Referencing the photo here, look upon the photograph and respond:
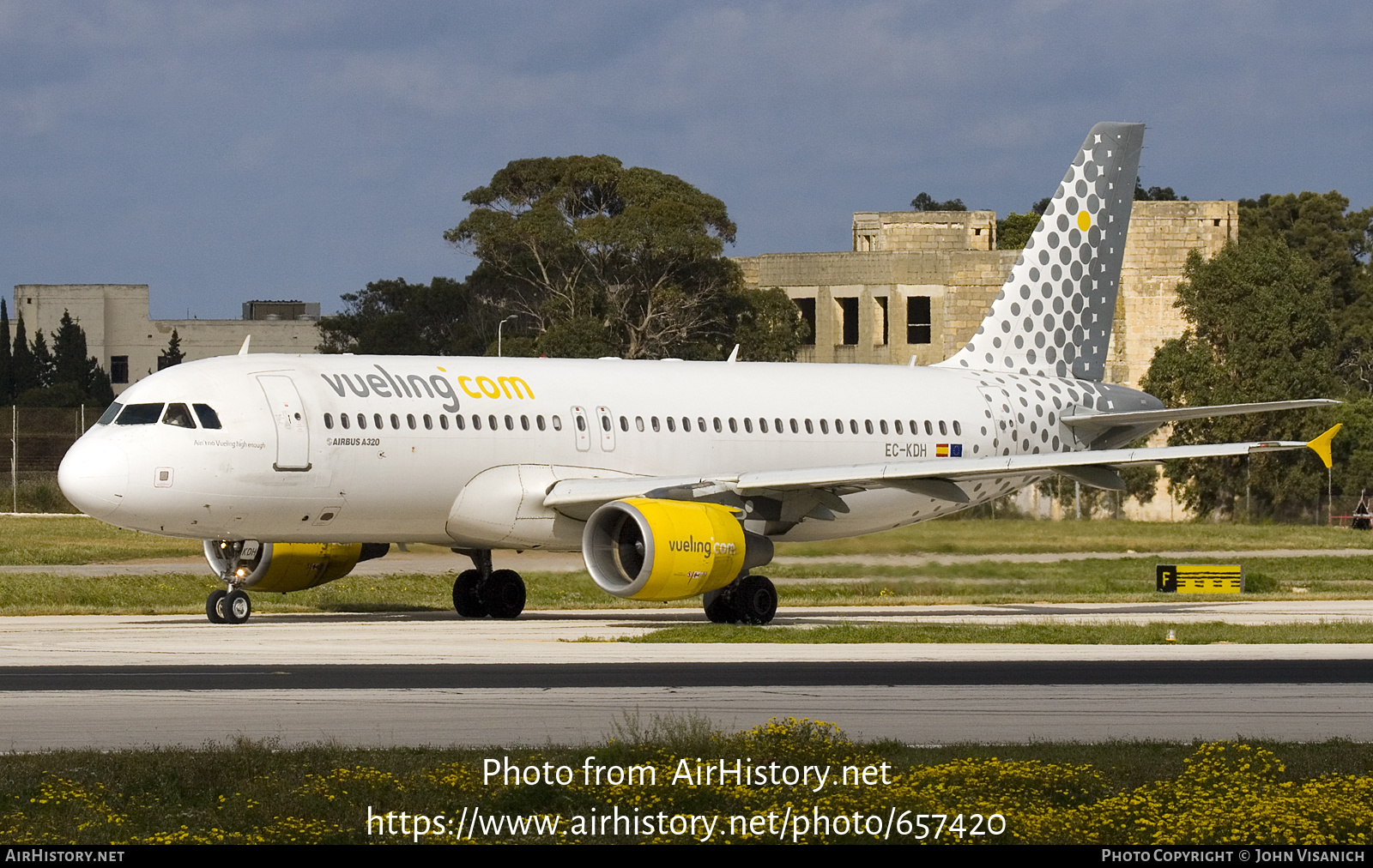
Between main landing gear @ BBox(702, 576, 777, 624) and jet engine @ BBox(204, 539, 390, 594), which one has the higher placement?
jet engine @ BBox(204, 539, 390, 594)

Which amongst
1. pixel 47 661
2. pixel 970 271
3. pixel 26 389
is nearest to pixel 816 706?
pixel 47 661

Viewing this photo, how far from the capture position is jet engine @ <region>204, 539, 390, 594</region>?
94.5 ft

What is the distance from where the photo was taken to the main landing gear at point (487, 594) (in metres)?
30.6

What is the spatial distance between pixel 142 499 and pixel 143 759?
13804 mm

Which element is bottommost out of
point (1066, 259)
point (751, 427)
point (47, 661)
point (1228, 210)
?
point (47, 661)

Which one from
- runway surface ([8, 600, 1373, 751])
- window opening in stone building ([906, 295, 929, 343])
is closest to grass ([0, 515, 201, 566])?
runway surface ([8, 600, 1373, 751])

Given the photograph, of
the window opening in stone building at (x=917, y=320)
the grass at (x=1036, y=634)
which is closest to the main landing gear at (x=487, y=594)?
the grass at (x=1036, y=634)

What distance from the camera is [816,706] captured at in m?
16.2

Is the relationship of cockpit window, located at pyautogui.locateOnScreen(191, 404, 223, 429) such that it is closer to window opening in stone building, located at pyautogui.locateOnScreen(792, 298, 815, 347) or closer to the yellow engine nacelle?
the yellow engine nacelle

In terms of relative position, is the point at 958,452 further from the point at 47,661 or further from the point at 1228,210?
the point at 1228,210

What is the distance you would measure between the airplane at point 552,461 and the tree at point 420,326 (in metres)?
67.8

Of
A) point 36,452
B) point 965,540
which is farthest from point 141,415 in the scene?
point 36,452

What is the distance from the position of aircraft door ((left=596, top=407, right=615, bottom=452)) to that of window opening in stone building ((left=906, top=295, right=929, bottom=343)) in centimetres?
7349

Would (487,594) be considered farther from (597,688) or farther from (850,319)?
(850,319)
